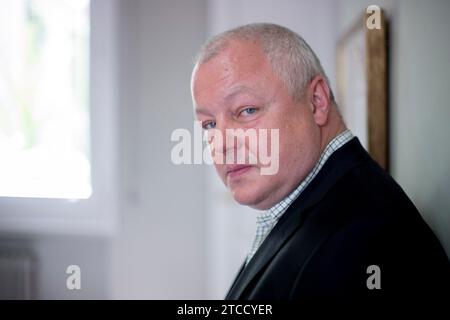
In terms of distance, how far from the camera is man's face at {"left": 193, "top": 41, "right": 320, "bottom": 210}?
785 mm

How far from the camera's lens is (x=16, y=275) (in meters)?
0.94

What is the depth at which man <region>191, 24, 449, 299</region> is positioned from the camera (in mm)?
692

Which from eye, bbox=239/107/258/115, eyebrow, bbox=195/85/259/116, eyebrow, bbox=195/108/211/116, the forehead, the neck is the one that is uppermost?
the forehead

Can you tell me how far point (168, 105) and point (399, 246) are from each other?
51 cm

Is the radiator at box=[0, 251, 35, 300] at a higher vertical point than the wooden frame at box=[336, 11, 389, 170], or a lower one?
lower

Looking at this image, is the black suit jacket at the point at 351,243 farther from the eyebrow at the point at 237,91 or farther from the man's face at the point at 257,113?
the eyebrow at the point at 237,91

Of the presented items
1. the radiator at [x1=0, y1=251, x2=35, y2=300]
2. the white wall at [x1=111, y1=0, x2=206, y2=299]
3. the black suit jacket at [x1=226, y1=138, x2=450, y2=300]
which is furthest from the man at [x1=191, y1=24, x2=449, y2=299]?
the radiator at [x1=0, y1=251, x2=35, y2=300]

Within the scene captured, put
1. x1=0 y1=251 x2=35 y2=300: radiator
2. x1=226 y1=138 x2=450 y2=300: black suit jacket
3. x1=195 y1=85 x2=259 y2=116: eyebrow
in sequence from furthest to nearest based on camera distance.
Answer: x1=0 y1=251 x2=35 y2=300: radiator → x1=195 y1=85 x2=259 y2=116: eyebrow → x1=226 y1=138 x2=450 y2=300: black suit jacket

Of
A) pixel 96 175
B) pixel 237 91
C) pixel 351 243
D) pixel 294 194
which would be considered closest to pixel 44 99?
pixel 96 175

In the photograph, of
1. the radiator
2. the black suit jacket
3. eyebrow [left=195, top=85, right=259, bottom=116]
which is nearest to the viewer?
the black suit jacket

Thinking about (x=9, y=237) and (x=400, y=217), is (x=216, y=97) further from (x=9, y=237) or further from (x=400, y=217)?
(x=9, y=237)

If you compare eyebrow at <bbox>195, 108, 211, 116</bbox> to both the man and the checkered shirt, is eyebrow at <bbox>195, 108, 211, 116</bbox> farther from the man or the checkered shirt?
the checkered shirt

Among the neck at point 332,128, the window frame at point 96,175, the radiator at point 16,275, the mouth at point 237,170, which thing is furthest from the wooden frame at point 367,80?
the radiator at point 16,275

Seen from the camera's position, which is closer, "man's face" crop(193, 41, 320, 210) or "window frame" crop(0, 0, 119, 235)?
"man's face" crop(193, 41, 320, 210)
